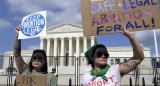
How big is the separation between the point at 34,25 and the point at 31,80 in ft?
5.74

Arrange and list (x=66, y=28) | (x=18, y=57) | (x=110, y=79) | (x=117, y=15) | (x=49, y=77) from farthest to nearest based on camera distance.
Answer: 1. (x=66, y=28)
2. (x=117, y=15)
3. (x=18, y=57)
4. (x=49, y=77)
5. (x=110, y=79)

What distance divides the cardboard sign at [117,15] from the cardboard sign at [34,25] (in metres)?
1.10

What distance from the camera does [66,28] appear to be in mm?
62219

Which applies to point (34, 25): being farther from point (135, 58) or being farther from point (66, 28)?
point (66, 28)

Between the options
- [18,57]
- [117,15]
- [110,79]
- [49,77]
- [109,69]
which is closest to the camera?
[110,79]

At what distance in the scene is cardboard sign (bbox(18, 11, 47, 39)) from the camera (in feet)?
12.8

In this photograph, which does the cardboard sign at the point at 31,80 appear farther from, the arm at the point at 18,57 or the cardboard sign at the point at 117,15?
the cardboard sign at the point at 117,15

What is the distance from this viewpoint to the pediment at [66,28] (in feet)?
201

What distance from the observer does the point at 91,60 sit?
107 inches

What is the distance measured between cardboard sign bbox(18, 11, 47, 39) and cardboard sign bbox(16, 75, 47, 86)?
4.17 ft

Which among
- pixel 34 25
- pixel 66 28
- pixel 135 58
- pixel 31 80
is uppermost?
pixel 66 28

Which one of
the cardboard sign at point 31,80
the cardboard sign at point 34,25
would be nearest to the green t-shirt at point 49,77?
the cardboard sign at point 31,80

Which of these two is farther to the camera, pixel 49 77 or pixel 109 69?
pixel 49 77

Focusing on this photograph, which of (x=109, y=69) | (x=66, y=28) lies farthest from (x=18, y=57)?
(x=66, y=28)
